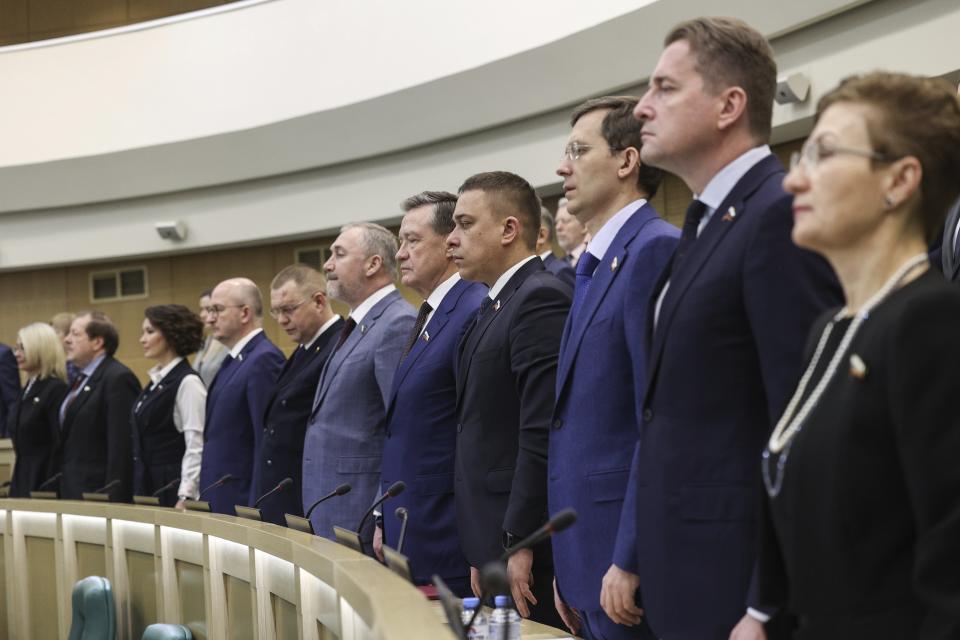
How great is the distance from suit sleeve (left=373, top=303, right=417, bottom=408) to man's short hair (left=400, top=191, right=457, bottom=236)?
375 millimetres

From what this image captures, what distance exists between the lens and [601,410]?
8.01 feet

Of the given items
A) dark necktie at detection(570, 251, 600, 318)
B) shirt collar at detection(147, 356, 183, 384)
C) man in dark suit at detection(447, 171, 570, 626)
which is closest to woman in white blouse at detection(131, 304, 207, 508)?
shirt collar at detection(147, 356, 183, 384)

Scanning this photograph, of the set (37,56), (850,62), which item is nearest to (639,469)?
(850,62)

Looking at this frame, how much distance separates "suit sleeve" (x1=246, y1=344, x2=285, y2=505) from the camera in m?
4.77

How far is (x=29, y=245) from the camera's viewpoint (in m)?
10.4

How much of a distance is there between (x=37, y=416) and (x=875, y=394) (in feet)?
19.3

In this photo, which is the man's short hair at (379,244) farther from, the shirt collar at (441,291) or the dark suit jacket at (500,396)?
the dark suit jacket at (500,396)

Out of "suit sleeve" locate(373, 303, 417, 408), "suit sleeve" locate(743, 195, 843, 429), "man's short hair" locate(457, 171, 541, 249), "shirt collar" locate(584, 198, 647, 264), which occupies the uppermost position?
"man's short hair" locate(457, 171, 541, 249)

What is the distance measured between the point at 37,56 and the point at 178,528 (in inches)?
280

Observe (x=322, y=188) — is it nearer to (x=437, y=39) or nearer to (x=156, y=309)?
(x=437, y=39)

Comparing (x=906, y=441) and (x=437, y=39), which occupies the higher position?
(x=437, y=39)

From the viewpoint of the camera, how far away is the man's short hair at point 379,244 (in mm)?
4281

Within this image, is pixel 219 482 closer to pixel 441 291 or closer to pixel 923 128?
pixel 441 291

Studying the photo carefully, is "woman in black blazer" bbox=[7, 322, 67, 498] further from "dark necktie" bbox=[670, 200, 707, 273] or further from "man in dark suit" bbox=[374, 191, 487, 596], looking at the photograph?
"dark necktie" bbox=[670, 200, 707, 273]
